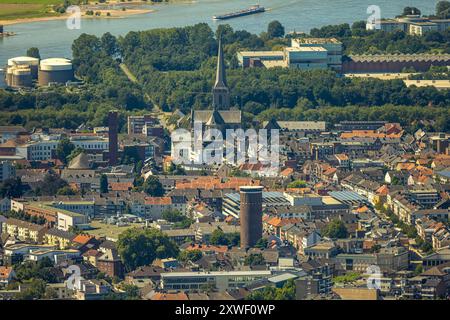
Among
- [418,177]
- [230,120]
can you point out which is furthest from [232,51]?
[418,177]

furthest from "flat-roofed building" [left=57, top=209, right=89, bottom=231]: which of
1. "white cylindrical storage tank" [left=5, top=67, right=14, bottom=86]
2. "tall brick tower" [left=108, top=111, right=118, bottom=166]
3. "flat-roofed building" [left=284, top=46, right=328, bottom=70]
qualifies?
"flat-roofed building" [left=284, top=46, right=328, bottom=70]

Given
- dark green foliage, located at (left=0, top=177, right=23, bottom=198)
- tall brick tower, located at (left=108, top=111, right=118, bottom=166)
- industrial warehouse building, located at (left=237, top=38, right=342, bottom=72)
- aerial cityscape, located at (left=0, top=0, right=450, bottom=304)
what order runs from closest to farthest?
1. aerial cityscape, located at (left=0, top=0, right=450, bottom=304)
2. dark green foliage, located at (left=0, top=177, right=23, bottom=198)
3. tall brick tower, located at (left=108, top=111, right=118, bottom=166)
4. industrial warehouse building, located at (left=237, top=38, right=342, bottom=72)

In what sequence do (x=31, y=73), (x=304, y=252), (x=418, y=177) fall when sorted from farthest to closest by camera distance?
(x=31, y=73) < (x=418, y=177) < (x=304, y=252)

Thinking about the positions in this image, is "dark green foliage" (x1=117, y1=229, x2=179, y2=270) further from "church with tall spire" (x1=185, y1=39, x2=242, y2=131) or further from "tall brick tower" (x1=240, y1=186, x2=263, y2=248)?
"church with tall spire" (x1=185, y1=39, x2=242, y2=131)

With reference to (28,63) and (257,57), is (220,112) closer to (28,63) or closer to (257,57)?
(28,63)

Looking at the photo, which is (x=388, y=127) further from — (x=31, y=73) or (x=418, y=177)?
(x=31, y=73)

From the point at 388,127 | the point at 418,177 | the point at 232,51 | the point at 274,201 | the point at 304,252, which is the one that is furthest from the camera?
the point at 232,51

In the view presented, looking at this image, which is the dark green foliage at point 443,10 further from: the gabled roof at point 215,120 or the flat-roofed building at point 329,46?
the gabled roof at point 215,120

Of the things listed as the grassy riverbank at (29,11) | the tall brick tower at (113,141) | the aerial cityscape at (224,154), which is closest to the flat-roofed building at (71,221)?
the aerial cityscape at (224,154)
